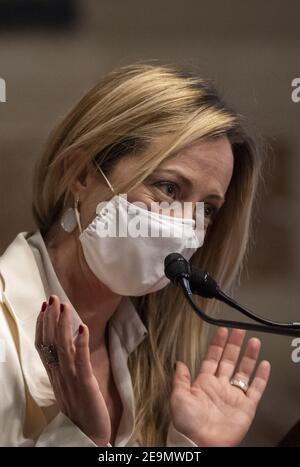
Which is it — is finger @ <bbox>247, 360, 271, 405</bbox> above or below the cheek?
below

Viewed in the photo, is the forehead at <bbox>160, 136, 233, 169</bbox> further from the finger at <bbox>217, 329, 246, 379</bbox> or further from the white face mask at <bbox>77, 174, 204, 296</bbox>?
the finger at <bbox>217, 329, 246, 379</bbox>

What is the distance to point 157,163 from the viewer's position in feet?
3.71

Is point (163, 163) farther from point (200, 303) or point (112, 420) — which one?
point (112, 420)

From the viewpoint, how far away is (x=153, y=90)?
1.14 metres

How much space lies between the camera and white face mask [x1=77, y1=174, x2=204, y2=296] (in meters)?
1.10

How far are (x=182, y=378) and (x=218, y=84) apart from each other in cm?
42

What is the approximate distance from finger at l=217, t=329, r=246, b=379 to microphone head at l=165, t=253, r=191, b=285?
0.18 m

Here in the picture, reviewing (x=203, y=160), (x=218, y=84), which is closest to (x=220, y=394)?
(x=203, y=160)

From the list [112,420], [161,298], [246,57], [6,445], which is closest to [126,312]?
[161,298]

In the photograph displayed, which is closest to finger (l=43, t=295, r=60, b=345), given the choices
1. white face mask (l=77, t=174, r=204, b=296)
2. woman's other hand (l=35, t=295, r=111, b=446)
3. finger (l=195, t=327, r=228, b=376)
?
woman's other hand (l=35, t=295, r=111, b=446)

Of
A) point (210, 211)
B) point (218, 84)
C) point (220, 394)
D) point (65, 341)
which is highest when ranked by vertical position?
point (218, 84)

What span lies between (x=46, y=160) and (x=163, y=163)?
0.16m

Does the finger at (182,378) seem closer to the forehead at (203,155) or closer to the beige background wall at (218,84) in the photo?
the beige background wall at (218,84)

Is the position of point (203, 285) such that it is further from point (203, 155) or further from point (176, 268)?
point (203, 155)
